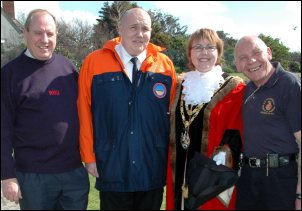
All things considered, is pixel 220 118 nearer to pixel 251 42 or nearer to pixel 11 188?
pixel 251 42

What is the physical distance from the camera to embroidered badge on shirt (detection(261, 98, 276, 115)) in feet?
9.98

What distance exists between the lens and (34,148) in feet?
10.3

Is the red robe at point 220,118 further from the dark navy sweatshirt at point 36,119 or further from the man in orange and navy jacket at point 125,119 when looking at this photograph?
the dark navy sweatshirt at point 36,119

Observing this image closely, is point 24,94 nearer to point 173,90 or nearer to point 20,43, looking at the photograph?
point 20,43

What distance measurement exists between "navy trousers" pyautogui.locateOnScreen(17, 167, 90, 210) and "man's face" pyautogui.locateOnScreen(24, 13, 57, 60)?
3.35 ft

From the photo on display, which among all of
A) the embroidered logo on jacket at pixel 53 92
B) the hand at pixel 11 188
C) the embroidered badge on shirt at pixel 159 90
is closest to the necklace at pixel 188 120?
the embroidered badge on shirt at pixel 159 90

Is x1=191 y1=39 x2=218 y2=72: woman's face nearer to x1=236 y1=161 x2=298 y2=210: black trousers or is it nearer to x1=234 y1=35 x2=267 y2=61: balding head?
x1=234 y1=35 x2=267 y2=61: balding head

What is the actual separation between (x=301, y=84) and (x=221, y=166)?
3.03 feet

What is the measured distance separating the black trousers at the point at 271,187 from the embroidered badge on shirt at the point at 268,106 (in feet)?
1.47

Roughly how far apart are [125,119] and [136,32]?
792mm

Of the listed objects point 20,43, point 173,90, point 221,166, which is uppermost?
point 20,43

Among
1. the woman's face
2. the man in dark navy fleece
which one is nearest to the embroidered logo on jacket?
the man in dark navy fleece

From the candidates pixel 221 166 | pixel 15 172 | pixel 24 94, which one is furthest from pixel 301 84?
pixel 15 172

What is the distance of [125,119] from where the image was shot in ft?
10.8
